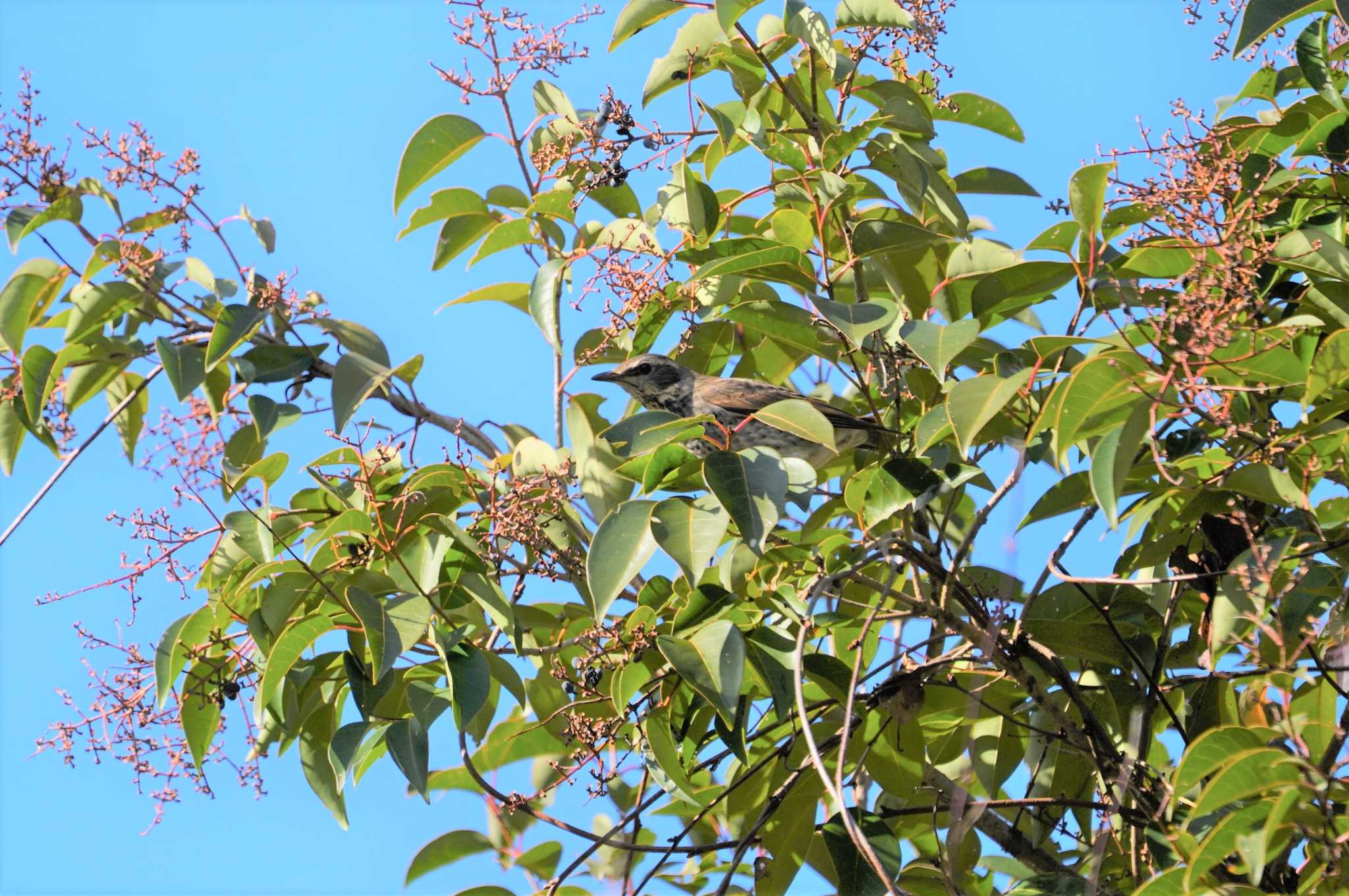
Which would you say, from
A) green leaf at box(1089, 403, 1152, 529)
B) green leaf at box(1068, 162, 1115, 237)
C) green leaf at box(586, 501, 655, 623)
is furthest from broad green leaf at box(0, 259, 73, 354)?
green leaf at box(1089, 403, 1152, 529)

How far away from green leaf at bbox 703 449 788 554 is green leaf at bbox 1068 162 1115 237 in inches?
42.9

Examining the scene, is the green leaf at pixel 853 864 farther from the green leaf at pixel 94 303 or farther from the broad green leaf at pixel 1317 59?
the green leaf at pixel 94 303

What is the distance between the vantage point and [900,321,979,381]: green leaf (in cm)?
366

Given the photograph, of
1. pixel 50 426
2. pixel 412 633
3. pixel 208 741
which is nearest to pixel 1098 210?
pixel 412 633

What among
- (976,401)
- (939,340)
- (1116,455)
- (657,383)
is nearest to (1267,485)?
(1116,455)

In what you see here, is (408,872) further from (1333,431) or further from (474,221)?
(1333,431)

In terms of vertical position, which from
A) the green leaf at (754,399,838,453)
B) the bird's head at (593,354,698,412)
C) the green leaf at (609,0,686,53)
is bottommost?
the green leaf at (754,399,838,453)

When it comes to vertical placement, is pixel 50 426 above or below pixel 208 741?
above

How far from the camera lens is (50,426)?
5.30 meters

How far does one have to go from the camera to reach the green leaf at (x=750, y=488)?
361 cm

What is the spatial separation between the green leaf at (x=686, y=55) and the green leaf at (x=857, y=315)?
3.74 feet

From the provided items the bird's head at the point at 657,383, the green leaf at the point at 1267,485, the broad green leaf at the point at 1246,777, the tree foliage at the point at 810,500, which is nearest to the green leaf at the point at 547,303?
the tree foliage at the point at 810,500

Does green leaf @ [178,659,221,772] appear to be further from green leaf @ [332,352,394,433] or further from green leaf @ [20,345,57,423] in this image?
green leaf @ [20,345,57,423]

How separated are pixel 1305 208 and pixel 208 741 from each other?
3.99m
